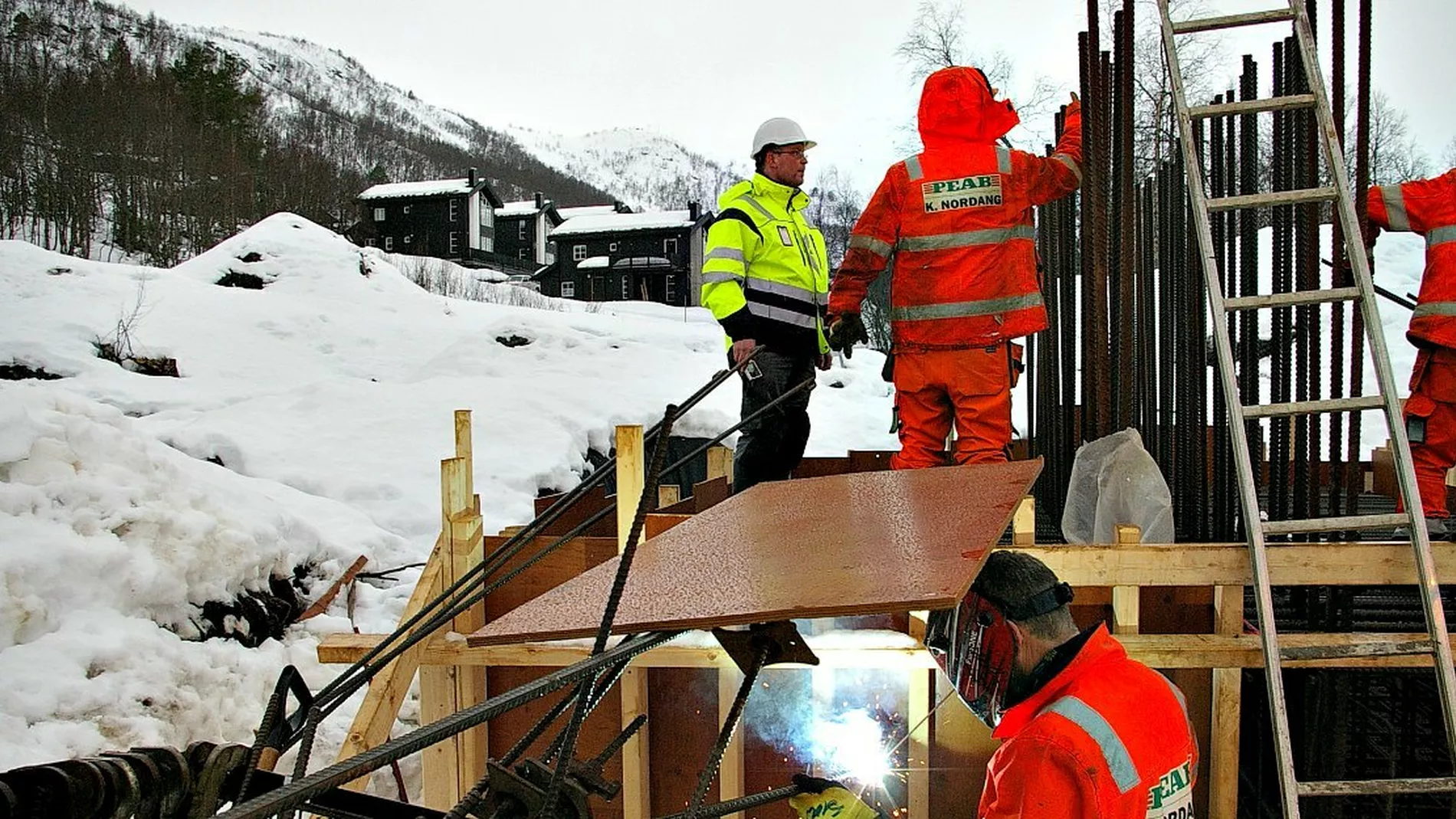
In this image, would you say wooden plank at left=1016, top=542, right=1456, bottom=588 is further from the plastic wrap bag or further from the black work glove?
the black work glove

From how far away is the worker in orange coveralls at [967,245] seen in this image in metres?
3.96

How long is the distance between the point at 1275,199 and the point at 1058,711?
2224mm

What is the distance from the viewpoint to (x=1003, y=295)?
13.0ft

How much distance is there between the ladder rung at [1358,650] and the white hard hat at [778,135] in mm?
2781

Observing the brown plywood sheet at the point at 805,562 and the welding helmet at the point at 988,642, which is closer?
the brown plywood sheet at the point at 805,562

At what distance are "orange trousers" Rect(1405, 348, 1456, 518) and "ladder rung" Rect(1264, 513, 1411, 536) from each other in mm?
1635

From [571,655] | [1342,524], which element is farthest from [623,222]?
[1342,524]

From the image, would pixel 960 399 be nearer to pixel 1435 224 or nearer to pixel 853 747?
pixel 853 747

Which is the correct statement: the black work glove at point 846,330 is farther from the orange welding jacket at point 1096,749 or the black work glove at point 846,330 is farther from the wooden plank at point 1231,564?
the orange welding jacket at point 1096,749

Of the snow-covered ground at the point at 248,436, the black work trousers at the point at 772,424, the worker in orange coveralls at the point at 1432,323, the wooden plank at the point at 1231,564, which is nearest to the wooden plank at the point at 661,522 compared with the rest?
the black work trousers at the point at 772,424

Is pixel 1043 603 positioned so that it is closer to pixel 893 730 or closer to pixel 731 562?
pixel 731 562

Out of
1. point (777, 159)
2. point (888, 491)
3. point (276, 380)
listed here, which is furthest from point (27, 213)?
point (888, 491)

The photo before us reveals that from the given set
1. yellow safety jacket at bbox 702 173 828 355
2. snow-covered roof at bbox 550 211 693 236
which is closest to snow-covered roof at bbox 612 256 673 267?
snow-covered roof at bbox 550 211 693 236

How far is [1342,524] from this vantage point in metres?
2.92
